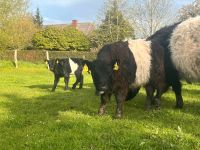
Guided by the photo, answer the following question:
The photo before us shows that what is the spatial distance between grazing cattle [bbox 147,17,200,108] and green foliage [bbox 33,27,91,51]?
1825 inches

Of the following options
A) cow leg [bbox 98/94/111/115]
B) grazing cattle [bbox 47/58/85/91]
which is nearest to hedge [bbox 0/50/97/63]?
grazing cattle [bbox 47/58/85/91]

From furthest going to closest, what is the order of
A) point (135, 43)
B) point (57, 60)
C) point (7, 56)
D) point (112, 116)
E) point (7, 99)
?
point (7, 56) → point (57, 60) → point (7, 99) → point (135, 43) → point (112, 116)

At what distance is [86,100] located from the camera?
1324cm

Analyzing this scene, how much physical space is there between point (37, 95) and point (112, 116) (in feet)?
23.1

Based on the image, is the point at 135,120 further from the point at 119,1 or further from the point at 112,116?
the point at 119,1

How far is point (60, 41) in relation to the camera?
57.7 m

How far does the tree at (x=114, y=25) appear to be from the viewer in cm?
4919

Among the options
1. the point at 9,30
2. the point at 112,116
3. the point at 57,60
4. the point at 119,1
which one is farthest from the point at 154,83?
the point at 119,1

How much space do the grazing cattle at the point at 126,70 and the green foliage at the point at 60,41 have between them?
46.8 m

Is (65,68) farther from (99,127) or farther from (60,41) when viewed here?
(60,41)

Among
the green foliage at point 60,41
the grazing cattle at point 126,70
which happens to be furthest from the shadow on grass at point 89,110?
the green foliage at point 60,41

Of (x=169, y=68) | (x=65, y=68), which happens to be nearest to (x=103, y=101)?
(x=169, y=68)

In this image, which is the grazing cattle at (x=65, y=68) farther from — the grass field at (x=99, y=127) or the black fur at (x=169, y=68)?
the black fur at (x=169, y=68)

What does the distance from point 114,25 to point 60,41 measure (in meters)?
9.56
